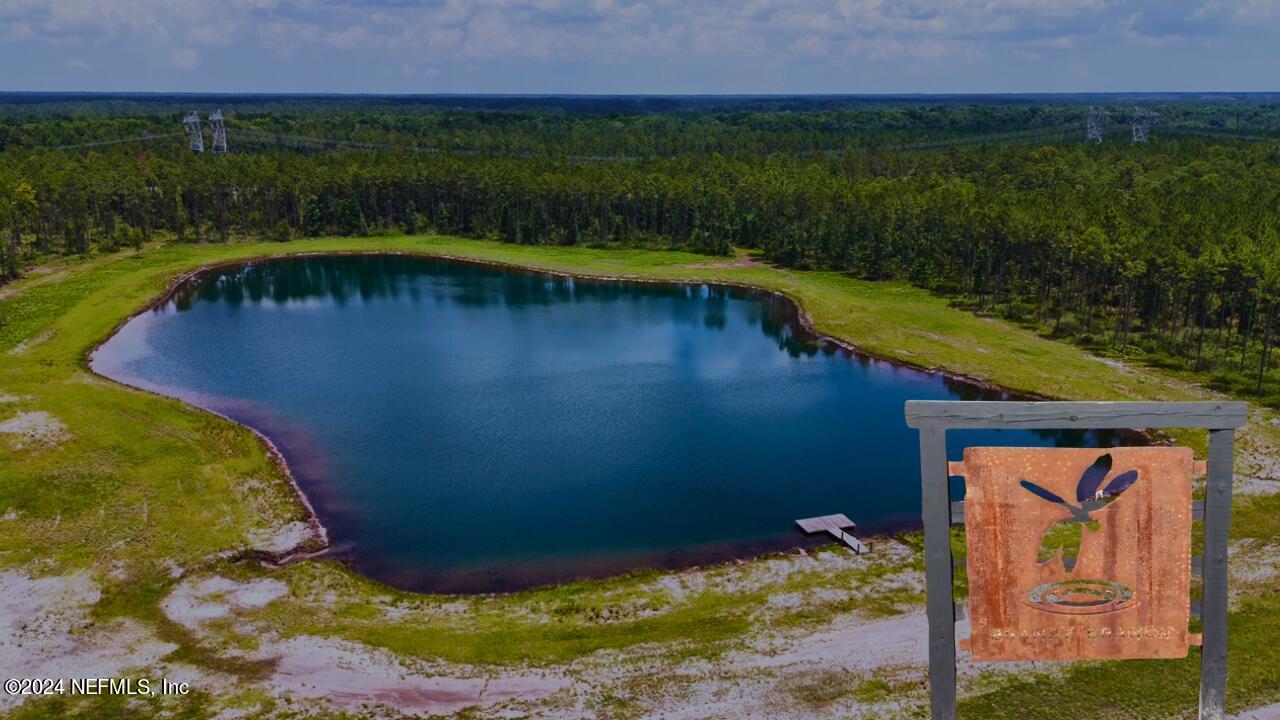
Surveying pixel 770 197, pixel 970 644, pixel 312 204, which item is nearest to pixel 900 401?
pixel 970 644

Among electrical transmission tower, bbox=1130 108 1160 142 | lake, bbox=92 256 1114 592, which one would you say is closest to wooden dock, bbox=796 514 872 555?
lake, bbox=92 256 1114 592

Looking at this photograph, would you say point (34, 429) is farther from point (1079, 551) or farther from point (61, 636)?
point (1079, 551)

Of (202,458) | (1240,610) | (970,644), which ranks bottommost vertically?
(1240,610)

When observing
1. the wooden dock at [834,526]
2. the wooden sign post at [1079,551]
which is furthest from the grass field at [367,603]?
the wooden sign post at [1079,551]

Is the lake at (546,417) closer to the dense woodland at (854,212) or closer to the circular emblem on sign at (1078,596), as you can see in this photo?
the dense woodland at (854,212)

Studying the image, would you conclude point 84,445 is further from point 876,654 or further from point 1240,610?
point 1240,610

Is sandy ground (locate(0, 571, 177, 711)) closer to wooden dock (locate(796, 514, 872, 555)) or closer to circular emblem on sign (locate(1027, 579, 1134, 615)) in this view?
wooden dock (locate(796, 514, 872, 555))

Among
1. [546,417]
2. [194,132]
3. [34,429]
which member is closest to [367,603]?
[546,417]
